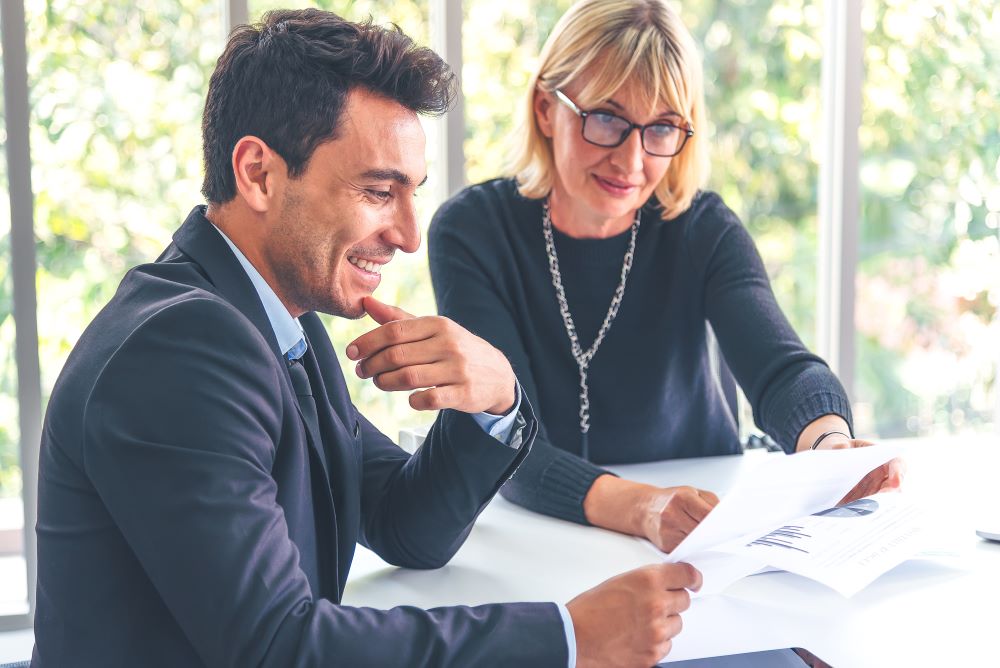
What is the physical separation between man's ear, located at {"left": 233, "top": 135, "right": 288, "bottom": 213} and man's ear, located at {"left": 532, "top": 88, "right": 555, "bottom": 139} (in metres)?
0.91

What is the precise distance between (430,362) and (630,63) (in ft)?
2.74

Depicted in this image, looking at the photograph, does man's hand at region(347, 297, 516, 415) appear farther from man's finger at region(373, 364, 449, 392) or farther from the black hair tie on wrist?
the black hair tie on wrist

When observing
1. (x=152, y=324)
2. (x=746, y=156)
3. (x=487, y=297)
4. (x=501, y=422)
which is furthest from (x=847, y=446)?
(x=746, y=156)

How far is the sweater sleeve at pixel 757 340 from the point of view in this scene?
1.64m

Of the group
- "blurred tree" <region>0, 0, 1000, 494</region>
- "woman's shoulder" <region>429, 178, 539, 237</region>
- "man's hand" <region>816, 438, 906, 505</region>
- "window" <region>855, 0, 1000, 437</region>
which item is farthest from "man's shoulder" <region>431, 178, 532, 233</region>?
"window" <region>855, 0, 1000, 437</region>

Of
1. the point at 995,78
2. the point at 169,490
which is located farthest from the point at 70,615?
the point at 995,78

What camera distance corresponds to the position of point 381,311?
1244 mm

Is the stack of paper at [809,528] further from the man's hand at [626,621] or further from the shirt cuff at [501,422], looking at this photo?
the shirt cuff at [501,422]

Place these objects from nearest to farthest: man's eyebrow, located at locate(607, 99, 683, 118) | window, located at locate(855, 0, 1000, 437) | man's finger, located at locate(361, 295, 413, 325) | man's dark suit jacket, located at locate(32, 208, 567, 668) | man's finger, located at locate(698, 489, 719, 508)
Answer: man's dark suit jacket, located at locate(32, 208, 567, 668)
man's finger, located at locate(361, 295, 413, 325)
man's finger, located at locate(698, 489, 719, 508)
man's eyebrow, located at locate(607, 99, 683, 118)
window, located at locate(855, 0, 1000, 437)

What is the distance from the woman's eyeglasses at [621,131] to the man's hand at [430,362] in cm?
Result: 72

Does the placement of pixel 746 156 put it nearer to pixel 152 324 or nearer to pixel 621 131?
pixel 621 131

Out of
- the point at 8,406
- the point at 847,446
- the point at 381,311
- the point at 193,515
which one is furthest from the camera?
the point at 8,406

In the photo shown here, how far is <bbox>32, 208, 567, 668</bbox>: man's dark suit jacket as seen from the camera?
815 mm

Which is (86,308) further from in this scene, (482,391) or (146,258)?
(482,391)
